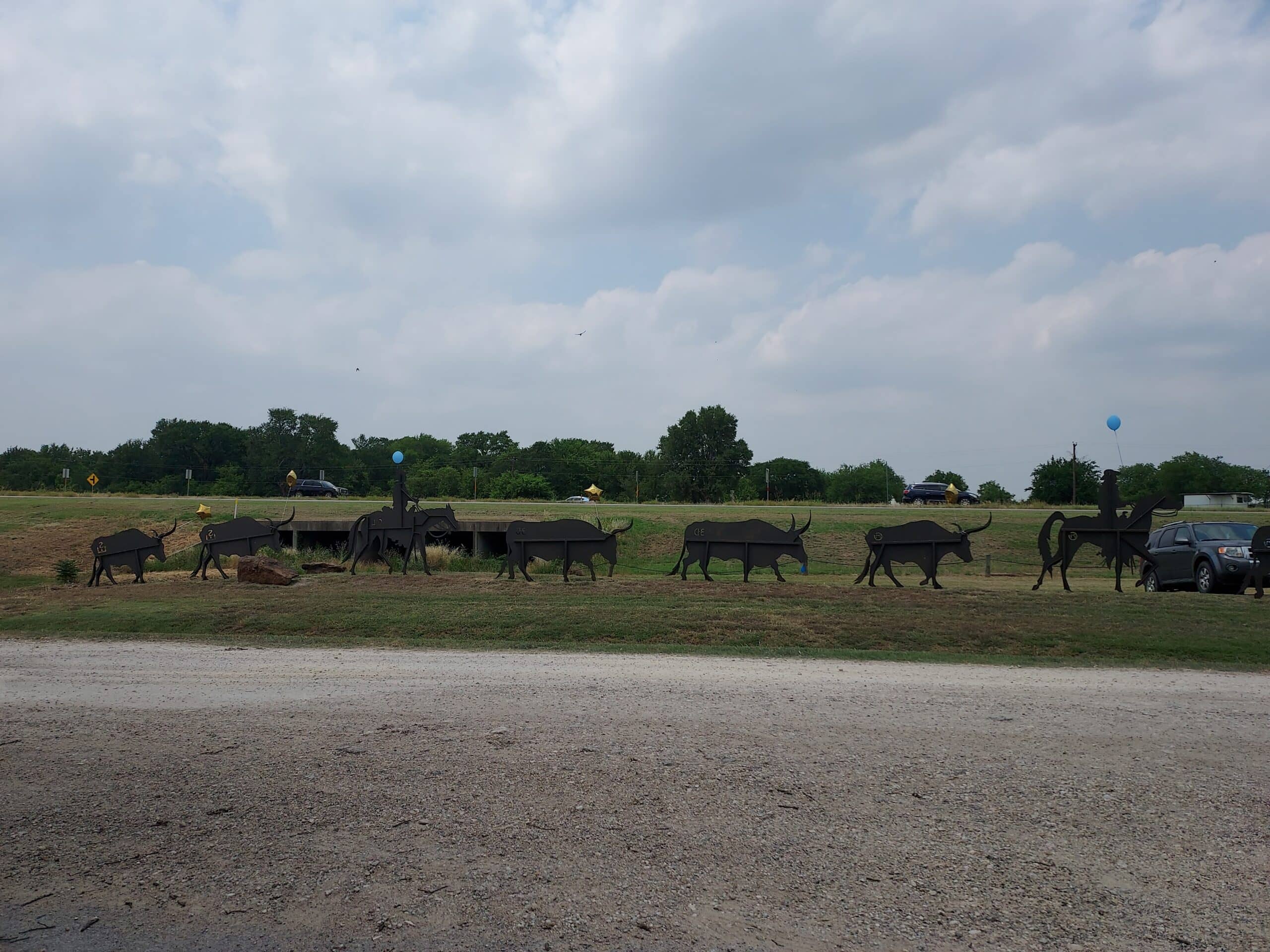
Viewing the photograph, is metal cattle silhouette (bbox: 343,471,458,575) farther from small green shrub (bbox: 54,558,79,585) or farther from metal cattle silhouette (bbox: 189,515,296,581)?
small green shrub (bbox: 54,558,79,585)

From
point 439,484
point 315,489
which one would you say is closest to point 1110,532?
point 315,489

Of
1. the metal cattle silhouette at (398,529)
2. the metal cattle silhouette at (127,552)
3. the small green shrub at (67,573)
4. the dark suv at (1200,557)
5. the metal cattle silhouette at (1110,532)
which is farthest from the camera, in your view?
the metal cattle silhouette at (398,529)

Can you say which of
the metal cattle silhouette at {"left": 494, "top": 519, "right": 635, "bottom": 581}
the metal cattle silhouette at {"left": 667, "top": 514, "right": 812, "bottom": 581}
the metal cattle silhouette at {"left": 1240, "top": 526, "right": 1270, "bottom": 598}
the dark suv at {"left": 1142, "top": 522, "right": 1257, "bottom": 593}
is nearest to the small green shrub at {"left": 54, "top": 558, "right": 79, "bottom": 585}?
the metal cattle silhouette at {"left": 494, "top": 519, "right": 635, "bottom": 581}

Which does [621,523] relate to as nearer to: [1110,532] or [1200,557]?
[1110,532]

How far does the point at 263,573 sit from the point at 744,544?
11.4 m

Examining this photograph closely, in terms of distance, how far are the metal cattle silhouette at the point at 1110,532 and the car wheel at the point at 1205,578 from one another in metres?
0.89

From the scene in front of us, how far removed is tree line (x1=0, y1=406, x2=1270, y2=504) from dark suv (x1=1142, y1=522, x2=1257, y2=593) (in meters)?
60.5

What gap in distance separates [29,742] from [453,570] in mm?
19442

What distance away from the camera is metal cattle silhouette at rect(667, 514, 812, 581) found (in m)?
20.4

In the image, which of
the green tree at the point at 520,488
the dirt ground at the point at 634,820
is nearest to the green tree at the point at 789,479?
the green tree at the point at 520,488

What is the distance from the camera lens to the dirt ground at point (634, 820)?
13.6 feet

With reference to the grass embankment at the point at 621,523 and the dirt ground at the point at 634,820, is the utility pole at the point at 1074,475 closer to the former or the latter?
the grass embankment at the point at 621,523

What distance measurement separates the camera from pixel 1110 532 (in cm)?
1928

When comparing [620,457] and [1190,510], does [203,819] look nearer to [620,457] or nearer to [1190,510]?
[1190,510]
